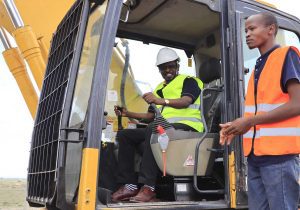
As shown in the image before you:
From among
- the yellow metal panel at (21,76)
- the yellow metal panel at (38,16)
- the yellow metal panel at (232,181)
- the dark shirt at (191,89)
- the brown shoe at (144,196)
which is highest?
the yellow metal panel at (38,16)

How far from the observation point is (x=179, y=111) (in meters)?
3.46

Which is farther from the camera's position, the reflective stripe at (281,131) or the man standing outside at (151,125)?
the man standing outside at (151,125)

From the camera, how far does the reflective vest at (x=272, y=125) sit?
6.90 feet

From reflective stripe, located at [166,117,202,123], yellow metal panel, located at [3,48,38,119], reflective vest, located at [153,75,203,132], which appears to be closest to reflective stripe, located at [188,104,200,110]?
reflective vest, located at [153,75,203,132]

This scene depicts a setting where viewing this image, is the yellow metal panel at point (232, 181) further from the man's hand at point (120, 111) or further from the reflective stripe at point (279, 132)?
the man's hand at point (120, 111)

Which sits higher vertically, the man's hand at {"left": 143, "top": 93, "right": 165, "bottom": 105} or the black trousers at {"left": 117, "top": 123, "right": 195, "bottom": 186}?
the man's hand at {"left": 143, "top": 93, "right": 165, "bottom": 105}

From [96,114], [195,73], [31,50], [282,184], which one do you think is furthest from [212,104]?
[31,50]

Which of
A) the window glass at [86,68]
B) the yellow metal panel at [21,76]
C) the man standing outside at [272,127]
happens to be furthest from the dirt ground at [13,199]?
the man standing outside at [272,127]

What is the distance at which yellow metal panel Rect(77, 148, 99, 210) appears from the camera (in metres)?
2.41

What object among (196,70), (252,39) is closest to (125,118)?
(196,70)

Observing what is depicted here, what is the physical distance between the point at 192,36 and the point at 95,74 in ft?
6.73

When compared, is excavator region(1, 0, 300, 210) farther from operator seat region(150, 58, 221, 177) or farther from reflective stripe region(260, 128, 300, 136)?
reflective stripe region(260, 128, 300, 136)

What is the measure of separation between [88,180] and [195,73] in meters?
2.23

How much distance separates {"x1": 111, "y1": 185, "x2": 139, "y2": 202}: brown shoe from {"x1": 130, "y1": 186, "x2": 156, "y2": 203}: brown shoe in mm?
126
